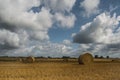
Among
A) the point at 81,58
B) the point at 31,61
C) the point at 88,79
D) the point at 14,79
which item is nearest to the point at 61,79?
A: the point at 88,79

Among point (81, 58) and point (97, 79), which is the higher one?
point (81, 58)

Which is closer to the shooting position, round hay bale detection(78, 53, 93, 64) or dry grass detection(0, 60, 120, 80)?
dry grass detection(0, 60, 120, 80)

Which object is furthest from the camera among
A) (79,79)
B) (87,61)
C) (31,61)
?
(31,61)

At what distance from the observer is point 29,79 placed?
16953mm

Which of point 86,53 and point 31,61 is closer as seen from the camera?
point 86,53

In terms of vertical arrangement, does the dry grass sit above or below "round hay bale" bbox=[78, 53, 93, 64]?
below

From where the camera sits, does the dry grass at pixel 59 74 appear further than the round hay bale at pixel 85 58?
No

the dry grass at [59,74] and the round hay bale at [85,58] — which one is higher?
the round hay bale at [85,58]

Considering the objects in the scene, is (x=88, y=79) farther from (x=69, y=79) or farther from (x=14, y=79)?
(x=14, y=79)

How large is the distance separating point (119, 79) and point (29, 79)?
5.99 meters

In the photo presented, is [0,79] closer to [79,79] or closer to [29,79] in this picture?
[29,79]

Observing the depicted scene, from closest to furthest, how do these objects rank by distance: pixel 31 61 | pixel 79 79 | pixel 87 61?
pixel 79 79
pixel 87 61
pixel 31 61

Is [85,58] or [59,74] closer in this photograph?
[59,74]

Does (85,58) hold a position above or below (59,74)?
above
